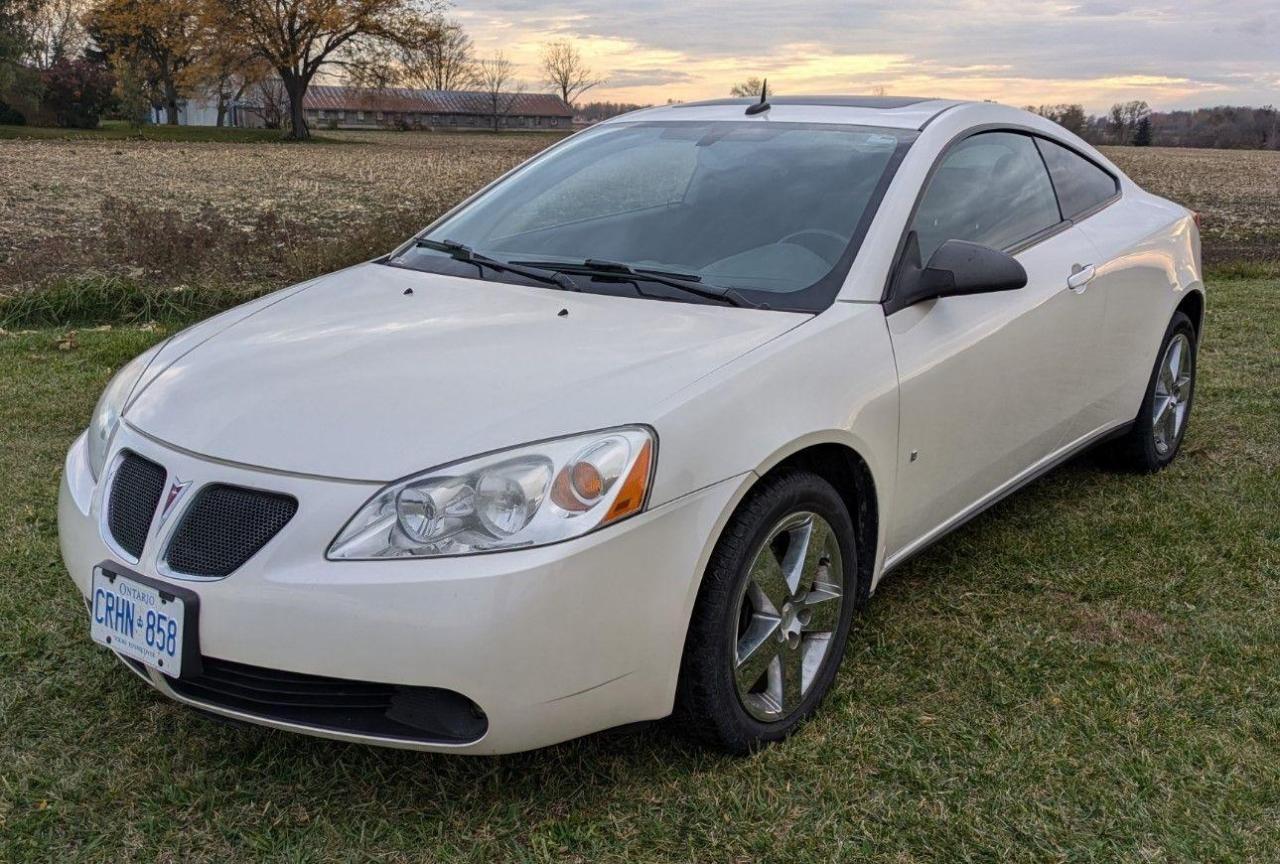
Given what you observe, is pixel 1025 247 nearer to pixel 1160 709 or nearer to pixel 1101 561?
pixel 1101 561

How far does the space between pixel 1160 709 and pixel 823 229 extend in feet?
4.99

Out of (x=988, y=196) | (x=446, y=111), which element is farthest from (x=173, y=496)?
(x=446, y=111)

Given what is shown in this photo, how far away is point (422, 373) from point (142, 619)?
0.77m

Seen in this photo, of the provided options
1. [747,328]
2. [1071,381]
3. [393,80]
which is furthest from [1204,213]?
[393,80]

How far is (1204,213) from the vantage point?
18.3 meters

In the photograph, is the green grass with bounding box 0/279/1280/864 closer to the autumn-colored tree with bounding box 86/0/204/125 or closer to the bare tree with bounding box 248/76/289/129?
the autumn-colored tree with bounding box 86/0/204/125

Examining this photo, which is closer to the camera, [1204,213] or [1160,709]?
[1160,709]

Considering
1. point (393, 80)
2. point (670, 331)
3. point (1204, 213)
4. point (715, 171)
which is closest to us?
point (670, 331)

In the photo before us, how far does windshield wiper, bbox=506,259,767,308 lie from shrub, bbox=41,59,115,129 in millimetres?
60045

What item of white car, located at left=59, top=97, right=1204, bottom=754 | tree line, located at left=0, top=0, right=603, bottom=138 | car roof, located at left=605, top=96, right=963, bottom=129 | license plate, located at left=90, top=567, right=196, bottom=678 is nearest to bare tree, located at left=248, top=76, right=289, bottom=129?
tree line, located at left=0, top=0, right=603, bottom=138

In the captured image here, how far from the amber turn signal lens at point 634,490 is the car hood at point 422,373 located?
103mm

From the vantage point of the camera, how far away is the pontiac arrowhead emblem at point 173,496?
2.41 meters

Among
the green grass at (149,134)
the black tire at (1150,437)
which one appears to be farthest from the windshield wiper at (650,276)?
the green grass at (149,134)

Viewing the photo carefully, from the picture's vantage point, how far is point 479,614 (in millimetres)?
2178
